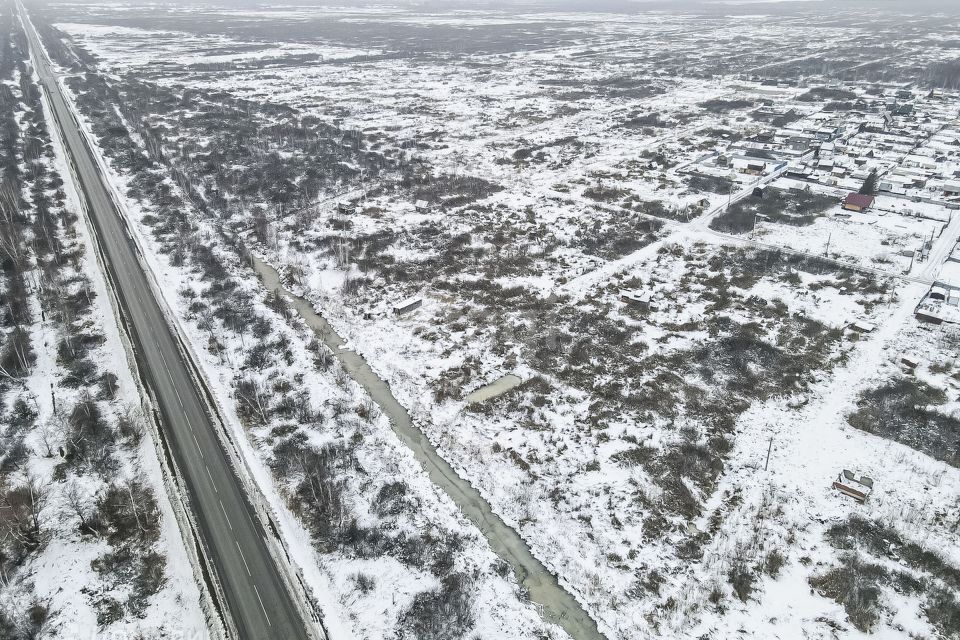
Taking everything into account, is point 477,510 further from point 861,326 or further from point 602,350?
point 861,326

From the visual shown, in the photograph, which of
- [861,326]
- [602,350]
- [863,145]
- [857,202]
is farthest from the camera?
[863,145]

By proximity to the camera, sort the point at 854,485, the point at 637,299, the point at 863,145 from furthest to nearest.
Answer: the point at 863,145 < the point at 637,299 < the point at 854,485

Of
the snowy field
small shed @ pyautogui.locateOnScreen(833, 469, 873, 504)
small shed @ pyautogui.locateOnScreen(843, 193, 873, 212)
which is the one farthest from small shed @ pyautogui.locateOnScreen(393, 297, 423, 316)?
small shed @ pyautogui.locateOnScreen(843, 193, 873, 212)

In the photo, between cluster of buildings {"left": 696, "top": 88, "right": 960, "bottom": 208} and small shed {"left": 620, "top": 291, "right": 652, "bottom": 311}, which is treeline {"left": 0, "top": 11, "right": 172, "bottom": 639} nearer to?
small shed {"left": 620, "top": 291, "right": 652, "bottom": 311}

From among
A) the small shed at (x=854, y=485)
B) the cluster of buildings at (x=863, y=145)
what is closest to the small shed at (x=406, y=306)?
the small shed at (x=854, y=485)

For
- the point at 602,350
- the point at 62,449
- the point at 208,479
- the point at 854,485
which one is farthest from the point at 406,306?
the point at 854,485

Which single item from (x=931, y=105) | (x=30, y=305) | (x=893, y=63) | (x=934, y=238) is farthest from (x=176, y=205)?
(x=893, y=63)
